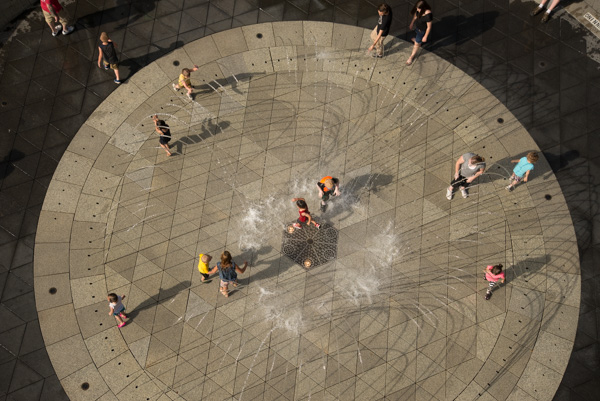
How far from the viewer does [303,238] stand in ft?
61.5

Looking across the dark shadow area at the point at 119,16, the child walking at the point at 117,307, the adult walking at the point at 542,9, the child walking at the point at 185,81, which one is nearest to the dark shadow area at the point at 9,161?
the dark shadow area at the point at 119,16

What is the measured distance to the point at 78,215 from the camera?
1880 cm

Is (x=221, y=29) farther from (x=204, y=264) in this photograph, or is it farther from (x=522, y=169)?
(x=522, y=169)

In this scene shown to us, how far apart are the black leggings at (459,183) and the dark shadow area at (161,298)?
10016 millimetres

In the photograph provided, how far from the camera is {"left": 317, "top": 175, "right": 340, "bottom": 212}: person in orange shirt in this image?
17406 millimetres

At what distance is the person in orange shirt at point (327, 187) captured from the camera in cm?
1741

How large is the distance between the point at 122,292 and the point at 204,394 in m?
4.38

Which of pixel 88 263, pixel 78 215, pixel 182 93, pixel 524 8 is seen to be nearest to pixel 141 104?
pixel 182 93

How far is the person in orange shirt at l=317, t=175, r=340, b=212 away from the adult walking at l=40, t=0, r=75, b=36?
1231 centimetres

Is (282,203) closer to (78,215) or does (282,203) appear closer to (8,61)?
(78,215)

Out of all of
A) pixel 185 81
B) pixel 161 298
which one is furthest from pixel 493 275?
pixel 185 81

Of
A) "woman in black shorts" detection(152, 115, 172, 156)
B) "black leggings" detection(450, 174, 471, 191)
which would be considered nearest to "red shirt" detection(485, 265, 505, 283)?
"black leggings" detection(450, 174, 471, 191)

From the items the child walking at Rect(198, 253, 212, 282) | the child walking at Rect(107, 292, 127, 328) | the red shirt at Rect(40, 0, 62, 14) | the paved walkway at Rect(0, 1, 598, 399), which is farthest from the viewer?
the red shirt at Rect(40, 0, 62, 14)

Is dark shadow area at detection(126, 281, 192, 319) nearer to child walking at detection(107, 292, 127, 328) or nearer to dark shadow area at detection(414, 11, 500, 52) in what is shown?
child walking at detection(107, 292, 127, 328)
